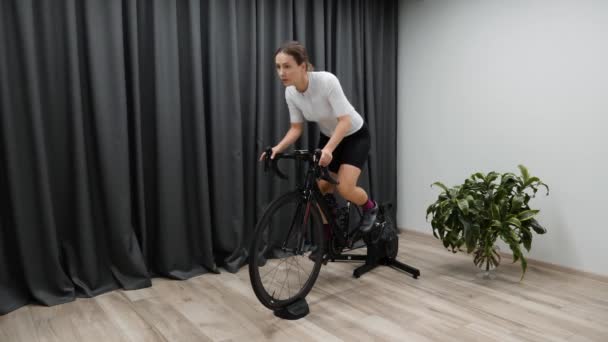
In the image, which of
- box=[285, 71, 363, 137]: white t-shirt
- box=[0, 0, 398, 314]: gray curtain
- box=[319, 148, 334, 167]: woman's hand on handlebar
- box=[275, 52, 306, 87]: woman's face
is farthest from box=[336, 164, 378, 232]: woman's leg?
box=[0, 0, 398, 314]: gray curtain

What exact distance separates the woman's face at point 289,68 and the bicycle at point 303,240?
392 millimetres

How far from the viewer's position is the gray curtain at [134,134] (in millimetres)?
2314

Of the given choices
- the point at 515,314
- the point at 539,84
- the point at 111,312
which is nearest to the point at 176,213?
the point at 111,312

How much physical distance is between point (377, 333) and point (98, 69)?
1982mm

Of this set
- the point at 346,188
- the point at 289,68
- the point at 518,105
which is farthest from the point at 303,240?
the point at 518,105

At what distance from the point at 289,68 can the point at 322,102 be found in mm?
274

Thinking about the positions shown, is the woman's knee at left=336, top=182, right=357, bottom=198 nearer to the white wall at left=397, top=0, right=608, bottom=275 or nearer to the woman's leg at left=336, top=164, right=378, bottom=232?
the woman's leg at left=336, top=164, right=378, bottom=232

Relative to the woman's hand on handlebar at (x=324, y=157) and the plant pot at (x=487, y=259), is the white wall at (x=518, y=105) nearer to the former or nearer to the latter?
the plant pot at (x=487, y=259)

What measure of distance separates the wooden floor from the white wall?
0.49 m

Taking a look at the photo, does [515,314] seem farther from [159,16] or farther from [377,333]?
[159,16]

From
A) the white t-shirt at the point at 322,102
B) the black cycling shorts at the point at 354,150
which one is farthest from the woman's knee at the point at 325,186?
the white t-shirt at the point at 322,102

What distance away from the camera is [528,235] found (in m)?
2.60

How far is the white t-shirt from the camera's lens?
93.0 inches

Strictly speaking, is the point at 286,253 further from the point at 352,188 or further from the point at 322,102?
the point at 322,102
